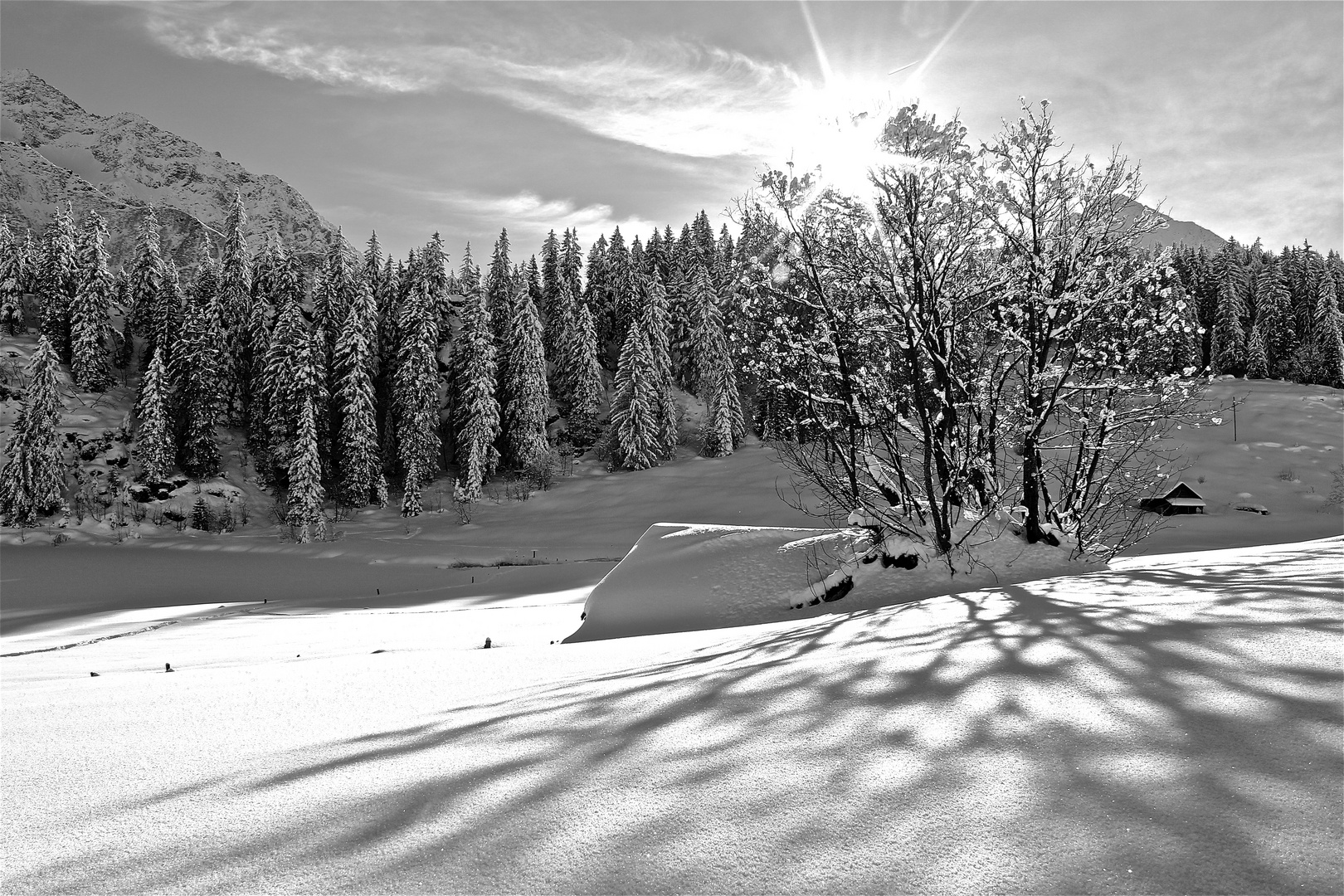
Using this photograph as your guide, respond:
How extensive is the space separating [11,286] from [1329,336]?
11826 centimetres

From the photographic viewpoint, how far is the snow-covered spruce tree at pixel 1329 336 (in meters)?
64.3

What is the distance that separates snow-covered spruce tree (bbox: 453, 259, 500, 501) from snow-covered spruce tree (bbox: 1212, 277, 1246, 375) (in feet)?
237

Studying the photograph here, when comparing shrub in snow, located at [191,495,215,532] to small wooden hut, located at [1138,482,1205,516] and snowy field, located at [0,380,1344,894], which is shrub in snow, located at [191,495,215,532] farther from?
small wooden hut, located at [1138,482,1205,516]

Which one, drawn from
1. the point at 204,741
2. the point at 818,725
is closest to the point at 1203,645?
the point at 818,725

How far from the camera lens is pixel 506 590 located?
25938 millimetres

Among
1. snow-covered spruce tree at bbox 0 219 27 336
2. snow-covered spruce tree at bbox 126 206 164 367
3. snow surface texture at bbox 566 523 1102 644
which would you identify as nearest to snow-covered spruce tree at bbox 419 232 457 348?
snow-covered spruce tree at bbox 126 206 164 367

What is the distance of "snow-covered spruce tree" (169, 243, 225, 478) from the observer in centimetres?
4572

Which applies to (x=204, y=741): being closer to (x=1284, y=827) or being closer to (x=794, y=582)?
(x=1284, y=827)

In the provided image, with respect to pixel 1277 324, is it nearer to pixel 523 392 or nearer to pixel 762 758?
pixel 523 392

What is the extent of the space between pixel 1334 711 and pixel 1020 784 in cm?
145

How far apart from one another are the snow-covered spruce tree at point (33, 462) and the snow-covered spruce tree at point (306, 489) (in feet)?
43.8

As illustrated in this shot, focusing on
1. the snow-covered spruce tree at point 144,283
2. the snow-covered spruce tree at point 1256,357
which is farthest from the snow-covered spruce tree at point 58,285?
the snow-covered spruce tree at point 1256,357

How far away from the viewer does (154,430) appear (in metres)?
43.8

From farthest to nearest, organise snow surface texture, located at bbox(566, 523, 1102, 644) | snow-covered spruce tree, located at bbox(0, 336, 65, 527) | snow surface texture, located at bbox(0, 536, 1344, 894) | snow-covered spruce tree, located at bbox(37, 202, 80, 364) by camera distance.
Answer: snow-covered spruce tree, located at bbox(37, 202, 80, 364), snow-covered spruce tree, located at bbox(0, 336, 65, 527), snow surface texture, located at bbox(566, 523, 1102, 644), snow surface texture, located at bbox(0, 536, 1344, 894)
